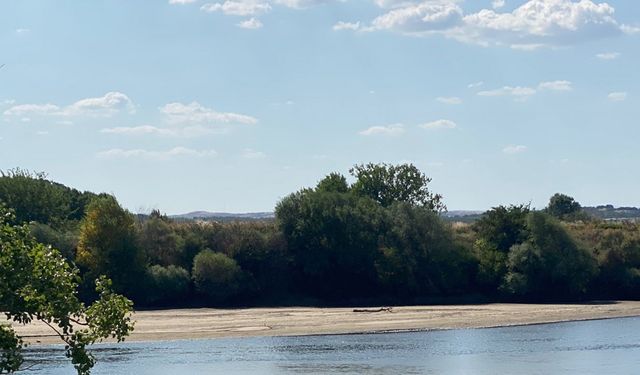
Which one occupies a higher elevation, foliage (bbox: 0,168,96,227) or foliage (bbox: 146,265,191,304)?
foliage (bbox: 0,168,96,227)

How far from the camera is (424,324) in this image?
53031 mm

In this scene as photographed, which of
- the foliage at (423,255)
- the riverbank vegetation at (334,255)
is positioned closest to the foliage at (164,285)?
the riverbank vegetation at (334,255)

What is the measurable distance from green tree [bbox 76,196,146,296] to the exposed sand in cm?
361

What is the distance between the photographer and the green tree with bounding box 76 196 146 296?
61812mm

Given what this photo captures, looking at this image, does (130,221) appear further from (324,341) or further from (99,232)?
(324,341)

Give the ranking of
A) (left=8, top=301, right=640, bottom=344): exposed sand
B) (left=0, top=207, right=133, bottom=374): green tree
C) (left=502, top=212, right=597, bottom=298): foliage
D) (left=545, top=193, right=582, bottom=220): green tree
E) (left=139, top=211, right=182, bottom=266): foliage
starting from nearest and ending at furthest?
(left=0, top=207, right=133, bottom=374): green tree, (left=8, top=301, right=640, bottom=344): exposed sand, (left=139, top=211, right=182, bottom=266): foliage, (left=502, top=212, right=597, bottom=298): foliage, (left=545, top=193, right=582, bottom=220): green tree

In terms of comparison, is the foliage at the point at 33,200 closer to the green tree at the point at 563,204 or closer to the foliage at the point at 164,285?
the foliage at the point at 164,285

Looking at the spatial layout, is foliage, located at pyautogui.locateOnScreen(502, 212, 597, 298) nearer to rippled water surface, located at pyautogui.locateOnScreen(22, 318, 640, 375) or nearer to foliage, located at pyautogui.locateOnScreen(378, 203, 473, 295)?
foliage, located at pyautogui.locateOnScreen(378, 203, 473, 295)

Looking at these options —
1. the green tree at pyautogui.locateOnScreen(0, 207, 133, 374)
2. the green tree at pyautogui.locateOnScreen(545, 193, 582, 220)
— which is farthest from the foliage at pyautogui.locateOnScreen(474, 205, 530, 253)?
the green tree at pyautogui.locateOnScreen(545, 193, 582, 220)

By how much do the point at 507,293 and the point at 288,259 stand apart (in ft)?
44.3

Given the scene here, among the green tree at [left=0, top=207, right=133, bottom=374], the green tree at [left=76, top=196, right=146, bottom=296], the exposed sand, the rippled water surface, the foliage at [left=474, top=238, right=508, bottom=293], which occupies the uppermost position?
the green tree at [left=76, top=196, right=146, bottom=296]

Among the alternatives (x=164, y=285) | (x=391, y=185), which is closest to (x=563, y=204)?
(x=391, y=185)

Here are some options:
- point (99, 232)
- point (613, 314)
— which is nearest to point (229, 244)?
point (99, 232)

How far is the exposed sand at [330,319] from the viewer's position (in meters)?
50.1
